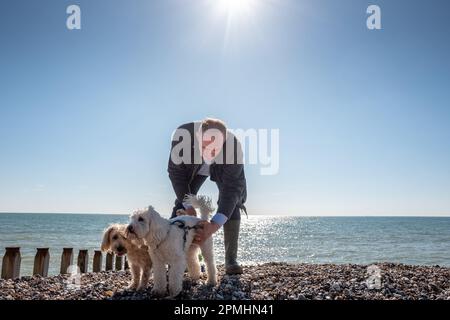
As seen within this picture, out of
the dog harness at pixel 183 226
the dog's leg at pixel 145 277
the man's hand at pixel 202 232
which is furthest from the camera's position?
the dog's leg at pixel 145 277

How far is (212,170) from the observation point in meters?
7.16

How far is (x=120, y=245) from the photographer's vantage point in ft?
19.6

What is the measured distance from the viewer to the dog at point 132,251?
5988 millimetres

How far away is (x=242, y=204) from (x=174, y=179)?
→ 1413 millimetres

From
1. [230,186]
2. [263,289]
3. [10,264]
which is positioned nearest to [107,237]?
[230,186]

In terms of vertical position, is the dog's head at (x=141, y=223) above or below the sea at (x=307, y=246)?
above

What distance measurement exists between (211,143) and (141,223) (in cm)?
185

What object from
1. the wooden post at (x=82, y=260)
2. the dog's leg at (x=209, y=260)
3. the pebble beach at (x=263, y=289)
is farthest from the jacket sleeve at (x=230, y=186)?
the wooden post at (x=82, y=260)

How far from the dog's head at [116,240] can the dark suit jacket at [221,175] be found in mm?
1562

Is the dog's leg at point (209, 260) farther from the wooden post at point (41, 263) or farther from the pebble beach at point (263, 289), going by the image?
the wooden post at point (41, 263)

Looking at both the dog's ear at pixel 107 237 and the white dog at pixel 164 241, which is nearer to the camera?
→ the white dog at pixel 164 241

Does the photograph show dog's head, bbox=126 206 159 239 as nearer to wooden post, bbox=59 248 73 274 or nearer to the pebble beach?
the pebble beach
